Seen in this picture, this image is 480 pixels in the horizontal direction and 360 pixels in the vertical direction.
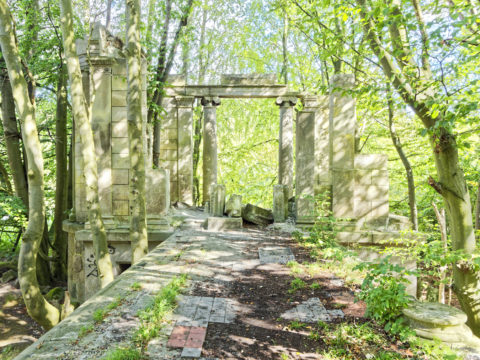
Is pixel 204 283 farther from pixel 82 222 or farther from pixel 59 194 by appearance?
pixel 59 194

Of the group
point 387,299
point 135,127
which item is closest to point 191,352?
point 387,299

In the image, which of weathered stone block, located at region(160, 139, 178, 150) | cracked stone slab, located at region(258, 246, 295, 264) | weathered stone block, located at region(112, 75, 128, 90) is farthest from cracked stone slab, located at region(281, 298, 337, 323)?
weathered stone block, located at region(160, 139, 178, 150)

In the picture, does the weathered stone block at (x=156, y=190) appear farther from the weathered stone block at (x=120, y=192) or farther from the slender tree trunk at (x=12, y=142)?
the slender tree trunk at (x=12, y=142)

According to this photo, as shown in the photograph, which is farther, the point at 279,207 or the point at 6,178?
the point at 6,178

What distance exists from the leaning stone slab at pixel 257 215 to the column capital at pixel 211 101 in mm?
3888

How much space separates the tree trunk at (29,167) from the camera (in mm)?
5707

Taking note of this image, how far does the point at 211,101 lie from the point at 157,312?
9.27 meters

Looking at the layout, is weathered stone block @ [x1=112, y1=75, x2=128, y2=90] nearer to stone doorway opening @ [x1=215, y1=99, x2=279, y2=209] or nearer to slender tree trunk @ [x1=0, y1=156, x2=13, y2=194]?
slender tree trunk @ [x1=0, y1=156, x2=13, y2=194]

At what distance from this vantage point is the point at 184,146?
Answer: 1257 cm

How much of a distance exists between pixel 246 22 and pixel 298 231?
458 inches

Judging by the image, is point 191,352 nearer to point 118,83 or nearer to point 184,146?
point 118,83

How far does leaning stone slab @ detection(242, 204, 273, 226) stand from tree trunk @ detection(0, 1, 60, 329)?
551 centimetres

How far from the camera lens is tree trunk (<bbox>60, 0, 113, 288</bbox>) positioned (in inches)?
233

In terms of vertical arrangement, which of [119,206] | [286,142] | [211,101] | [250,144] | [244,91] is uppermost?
[244,91]
